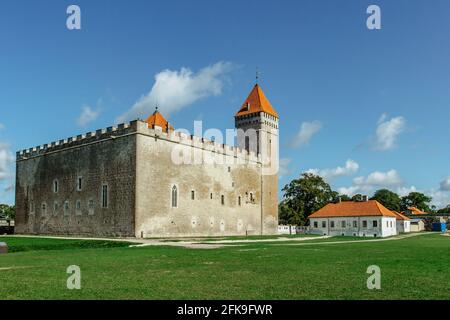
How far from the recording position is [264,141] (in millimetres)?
52812

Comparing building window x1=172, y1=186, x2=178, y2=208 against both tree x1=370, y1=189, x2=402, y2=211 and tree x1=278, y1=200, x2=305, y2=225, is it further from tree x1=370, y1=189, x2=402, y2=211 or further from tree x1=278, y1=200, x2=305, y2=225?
tree x1=370, y1=189, x2=402, y2=211

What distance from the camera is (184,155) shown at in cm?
4069

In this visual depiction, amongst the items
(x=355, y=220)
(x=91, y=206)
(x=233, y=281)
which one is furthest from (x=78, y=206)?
(x=355, y=220)

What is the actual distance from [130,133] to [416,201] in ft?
329

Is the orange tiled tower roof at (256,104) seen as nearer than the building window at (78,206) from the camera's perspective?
No

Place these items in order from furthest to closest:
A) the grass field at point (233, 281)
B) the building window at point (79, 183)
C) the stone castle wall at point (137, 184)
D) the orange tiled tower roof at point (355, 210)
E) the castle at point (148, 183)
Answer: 1. the orange tiled tower roof at point (355, 210)
2. the building window at point (79, 183)
3. the castle at point (148, 183)
4. the stone castle wall at point (137, 184)
5. the grass field at point (233, 281)

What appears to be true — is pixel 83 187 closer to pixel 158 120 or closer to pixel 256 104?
pixel 158 120

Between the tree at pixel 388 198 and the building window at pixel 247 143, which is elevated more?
the building window at pixel 247 143

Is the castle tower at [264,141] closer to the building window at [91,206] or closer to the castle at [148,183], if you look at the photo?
the castle at [148,183]

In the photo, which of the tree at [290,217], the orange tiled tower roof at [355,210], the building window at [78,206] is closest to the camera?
the building window at [78,206]

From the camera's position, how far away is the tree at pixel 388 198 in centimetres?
10381

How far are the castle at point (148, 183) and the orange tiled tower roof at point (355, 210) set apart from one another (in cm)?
1149

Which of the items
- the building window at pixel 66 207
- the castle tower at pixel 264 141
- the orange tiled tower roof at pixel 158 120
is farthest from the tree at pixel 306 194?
the building window at pixel 66 207
